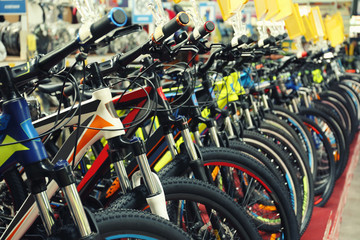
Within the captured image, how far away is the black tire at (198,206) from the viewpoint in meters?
1.35

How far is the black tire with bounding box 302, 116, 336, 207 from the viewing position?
3119 mm

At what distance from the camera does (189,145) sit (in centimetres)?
162

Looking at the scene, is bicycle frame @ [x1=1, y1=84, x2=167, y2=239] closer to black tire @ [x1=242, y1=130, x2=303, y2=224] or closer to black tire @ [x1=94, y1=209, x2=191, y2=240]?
black tire @ [x1=94, y1=209, x2=191, y2=240]

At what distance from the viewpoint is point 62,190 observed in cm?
105

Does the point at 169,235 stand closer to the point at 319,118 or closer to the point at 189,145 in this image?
the point at 189,145

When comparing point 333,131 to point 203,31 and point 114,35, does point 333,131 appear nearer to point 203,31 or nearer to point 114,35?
point 203,31

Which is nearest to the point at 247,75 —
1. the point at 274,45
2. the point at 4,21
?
the point at 274,45

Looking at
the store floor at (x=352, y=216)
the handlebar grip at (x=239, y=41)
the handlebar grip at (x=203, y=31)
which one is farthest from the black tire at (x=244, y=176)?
the store floor at (x=352, y=216)

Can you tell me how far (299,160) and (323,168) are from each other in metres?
0.96

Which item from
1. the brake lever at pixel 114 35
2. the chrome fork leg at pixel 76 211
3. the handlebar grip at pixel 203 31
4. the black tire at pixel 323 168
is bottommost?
the black tire at pixel 323 168

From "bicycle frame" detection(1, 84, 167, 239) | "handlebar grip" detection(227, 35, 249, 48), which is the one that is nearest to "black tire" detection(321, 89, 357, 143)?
"handlebar grip" detection(227, 35, 249, 48)

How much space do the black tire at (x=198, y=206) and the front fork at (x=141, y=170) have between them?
1.5 inches

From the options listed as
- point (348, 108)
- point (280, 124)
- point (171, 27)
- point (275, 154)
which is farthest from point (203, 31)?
point (348, 108)

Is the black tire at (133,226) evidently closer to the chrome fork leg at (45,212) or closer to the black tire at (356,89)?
the chrome fork leg at (45,212)
